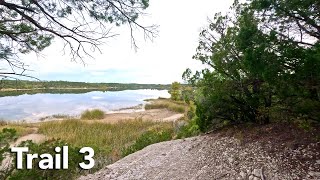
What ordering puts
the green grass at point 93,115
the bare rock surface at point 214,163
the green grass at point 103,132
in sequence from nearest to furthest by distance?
the bare rock surface at point 214,163 → the green grass at point 103,132 → the green grass at point 93,115

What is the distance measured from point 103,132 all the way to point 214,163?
396 inches

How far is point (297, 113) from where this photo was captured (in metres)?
5.08

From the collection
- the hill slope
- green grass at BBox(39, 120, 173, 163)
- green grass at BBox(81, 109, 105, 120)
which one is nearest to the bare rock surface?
the hill slope

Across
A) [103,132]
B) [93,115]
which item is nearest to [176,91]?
[93,115]

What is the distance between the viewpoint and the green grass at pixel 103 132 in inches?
465

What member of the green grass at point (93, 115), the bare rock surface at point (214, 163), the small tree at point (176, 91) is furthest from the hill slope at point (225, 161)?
the small tree at point (176, 91)

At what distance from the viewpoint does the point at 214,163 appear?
5094 millimetres

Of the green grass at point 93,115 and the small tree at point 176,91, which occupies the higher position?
the small tree at point 176,91

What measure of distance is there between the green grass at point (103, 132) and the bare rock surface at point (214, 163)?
9.32 ft

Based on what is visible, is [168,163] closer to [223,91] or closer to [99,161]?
[223,91]

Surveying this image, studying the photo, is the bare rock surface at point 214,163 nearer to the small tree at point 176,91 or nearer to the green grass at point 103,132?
the green grass at point 103,132

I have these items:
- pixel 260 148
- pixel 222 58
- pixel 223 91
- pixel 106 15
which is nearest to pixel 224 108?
pixel 223 91

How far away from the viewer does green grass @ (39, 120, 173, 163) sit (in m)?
11.8

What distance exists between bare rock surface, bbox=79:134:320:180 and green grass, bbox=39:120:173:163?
9.32 ft
